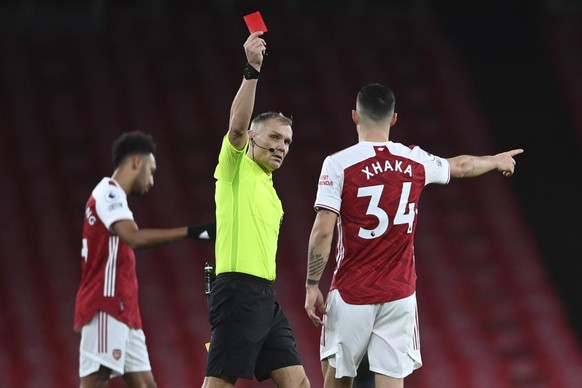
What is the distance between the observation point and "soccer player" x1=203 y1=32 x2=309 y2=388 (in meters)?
5.23

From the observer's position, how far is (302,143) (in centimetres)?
1117

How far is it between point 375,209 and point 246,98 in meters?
0.76

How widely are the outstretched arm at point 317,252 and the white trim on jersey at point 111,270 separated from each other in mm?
1000

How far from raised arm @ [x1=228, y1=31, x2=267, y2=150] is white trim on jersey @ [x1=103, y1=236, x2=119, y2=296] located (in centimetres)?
81

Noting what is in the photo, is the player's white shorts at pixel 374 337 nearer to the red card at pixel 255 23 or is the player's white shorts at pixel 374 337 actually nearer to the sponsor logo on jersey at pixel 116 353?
the sponsor logo on jersey at pixel 116 353

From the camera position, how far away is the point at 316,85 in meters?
11.6

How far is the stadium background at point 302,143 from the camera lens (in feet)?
32.3

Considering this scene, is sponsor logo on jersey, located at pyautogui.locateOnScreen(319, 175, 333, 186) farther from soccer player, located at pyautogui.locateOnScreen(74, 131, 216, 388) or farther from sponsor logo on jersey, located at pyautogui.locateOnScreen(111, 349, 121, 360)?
sponsor logo on jersey, located at pyautogui.locateOnScreen(111, 349, 121, 360)

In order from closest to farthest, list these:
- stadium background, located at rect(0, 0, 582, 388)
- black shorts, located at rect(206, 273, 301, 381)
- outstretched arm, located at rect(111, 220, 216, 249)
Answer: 1. outstretched arm, located at rect(111, 220, 216, 249)
2. black shorts, located at rect(206, 273, 301, 381)
3. stadium background, located at rect(0, 0, 582, 388)

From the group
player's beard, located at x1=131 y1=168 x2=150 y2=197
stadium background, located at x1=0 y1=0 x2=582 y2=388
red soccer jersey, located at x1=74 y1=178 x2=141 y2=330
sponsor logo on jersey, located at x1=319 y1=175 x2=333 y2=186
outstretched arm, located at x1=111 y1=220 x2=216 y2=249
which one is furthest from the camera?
stadium background, located at x1=0 y1=0 x2=582 y2=388

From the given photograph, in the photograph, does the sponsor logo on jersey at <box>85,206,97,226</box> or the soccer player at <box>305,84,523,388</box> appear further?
the sponsor logo on jersey at <box>85,206,97,226</box>

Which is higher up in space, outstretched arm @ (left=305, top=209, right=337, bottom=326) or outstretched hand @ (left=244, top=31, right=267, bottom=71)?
outstretched hand @ (left=244, top=31, right=267, bottom=71)

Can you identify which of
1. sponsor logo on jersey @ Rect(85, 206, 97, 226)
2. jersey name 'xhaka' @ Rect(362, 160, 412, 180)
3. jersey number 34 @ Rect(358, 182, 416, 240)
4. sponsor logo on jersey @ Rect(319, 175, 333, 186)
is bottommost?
jersey number 34 @ Rect(358, 182, 416, 240)

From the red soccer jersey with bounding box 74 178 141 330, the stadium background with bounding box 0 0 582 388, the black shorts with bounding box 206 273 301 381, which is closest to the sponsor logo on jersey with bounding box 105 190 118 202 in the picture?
the red soccer jersey with bounding box 74 178 141 330
